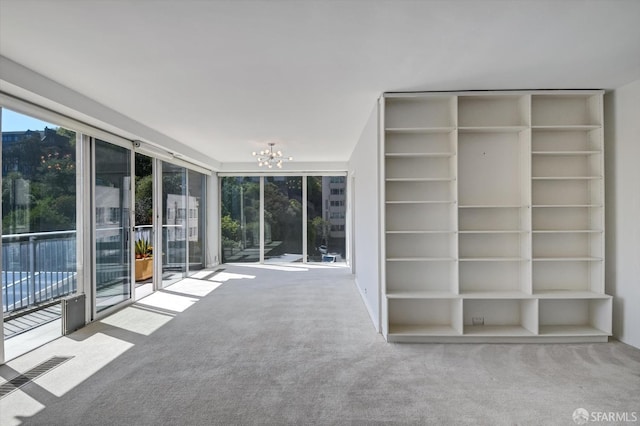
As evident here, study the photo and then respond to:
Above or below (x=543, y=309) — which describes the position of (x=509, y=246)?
above

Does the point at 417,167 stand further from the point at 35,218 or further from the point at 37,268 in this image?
the point at 37,268

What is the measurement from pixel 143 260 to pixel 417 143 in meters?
4.97

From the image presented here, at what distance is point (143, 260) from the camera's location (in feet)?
20.2

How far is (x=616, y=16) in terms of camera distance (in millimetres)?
2236

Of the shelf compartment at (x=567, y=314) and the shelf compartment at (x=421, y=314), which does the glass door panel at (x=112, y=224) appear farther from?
the shelf compartment at (x=567, y=314)

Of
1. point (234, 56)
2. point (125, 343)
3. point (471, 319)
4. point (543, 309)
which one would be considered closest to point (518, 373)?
point (471, 319)

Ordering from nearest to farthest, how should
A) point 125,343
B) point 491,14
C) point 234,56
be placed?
point 491,14 → point 234,56 → point 125,343

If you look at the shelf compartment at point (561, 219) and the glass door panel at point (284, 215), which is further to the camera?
the glass door panel at point (284, 215)

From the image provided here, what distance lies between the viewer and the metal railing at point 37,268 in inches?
129

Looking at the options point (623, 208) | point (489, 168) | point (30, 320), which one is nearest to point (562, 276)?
point (623, 208)

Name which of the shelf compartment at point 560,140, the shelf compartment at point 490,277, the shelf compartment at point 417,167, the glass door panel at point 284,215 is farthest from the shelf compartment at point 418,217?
the glass door panel at point 284,215

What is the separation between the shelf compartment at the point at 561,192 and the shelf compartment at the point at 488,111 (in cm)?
72

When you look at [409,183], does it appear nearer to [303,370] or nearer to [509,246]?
[509,246]

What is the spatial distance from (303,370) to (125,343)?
6.45 ft
